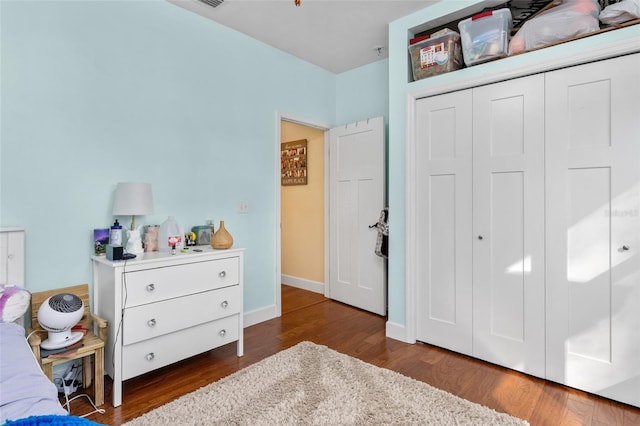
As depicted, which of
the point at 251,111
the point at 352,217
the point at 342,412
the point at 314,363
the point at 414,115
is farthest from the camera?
the point at 352,217

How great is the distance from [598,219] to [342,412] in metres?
1.87

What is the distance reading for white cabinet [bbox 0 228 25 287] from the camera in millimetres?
1860

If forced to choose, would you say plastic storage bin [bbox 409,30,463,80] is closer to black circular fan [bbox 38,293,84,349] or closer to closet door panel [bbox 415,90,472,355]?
closet door panel [bbox 415,90,472,355]

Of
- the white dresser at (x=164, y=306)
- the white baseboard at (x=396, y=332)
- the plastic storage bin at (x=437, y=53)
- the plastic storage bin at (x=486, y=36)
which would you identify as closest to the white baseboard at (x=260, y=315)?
the white dresser at (x=164, y=306)

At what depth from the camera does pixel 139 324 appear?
2041 mm

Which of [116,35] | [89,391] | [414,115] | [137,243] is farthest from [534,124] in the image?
[89,391]

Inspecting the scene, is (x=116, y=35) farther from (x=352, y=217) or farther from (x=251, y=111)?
(x=352, y=217)

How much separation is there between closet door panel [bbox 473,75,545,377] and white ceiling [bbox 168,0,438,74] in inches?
43.2

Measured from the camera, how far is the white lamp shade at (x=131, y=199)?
214 cm

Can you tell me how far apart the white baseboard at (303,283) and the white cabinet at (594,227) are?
263 cm

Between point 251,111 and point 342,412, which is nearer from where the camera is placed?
point 342,412

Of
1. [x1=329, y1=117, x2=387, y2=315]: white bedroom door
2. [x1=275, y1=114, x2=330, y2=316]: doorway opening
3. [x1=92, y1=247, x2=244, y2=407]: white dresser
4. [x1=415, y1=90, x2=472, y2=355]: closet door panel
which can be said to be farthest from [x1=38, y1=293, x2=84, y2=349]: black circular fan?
[x1=275, y1=114, x2=330, y2=316]: doorway opening

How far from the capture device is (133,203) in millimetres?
2145

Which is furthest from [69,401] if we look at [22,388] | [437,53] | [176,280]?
[437,53]
